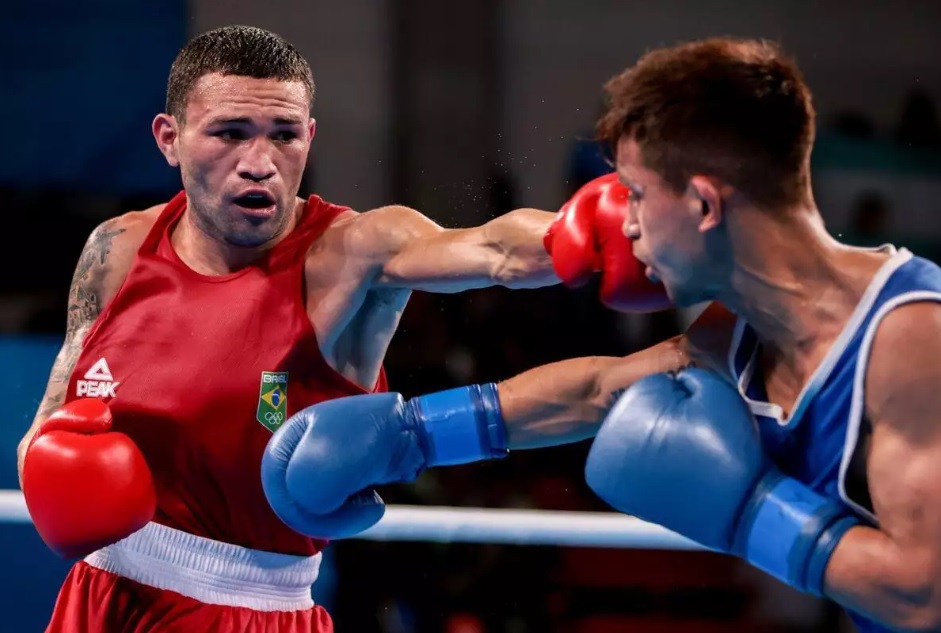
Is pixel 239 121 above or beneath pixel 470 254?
above

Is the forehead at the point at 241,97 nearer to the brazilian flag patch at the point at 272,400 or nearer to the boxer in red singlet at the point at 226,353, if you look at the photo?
the boxer in red singlet at the point at 226,353

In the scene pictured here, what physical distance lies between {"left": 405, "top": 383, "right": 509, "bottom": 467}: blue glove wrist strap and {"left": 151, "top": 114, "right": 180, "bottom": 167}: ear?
891mm

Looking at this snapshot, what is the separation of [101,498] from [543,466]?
254 cm

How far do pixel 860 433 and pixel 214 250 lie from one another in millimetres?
1452

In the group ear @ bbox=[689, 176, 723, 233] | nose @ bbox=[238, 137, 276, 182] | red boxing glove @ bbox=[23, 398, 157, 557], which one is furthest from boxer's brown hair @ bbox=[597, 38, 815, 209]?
red boxing glove @ bbox=[23, 398, 157, 557]

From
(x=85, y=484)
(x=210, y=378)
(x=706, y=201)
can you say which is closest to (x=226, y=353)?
(x=210, y=378)

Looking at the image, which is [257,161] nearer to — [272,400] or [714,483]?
[272,400]

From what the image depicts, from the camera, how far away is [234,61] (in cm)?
246

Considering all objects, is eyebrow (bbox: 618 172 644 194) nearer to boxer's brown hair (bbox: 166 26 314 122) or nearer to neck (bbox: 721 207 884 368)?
neck (bbox: 721 207 884 368)

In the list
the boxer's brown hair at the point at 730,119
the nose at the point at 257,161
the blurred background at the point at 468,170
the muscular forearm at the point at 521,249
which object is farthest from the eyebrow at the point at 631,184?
the blurred background at the point at 468,170

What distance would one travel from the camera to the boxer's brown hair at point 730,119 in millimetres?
1785

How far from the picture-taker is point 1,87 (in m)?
4.95

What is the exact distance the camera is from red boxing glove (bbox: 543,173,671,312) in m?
2.04

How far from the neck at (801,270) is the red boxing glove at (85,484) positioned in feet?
4.01
